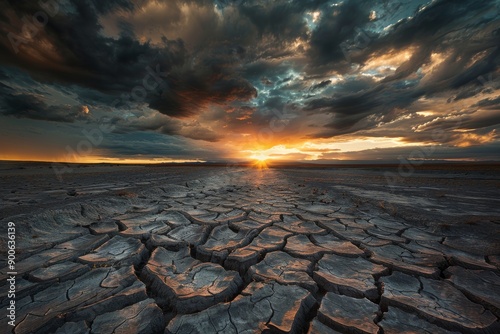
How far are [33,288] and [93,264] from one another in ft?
1.22

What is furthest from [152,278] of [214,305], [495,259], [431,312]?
[495,259]

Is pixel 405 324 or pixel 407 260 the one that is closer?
pixel 405 324

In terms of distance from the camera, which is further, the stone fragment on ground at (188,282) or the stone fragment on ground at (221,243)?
the stone fragment on ground at (221,243)

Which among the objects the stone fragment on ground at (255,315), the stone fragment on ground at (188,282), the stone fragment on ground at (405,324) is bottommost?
the stone fragment on ground at (188,282)

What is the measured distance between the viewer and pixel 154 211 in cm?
353

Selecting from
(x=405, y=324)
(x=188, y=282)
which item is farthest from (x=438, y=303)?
(x=188, y=282)

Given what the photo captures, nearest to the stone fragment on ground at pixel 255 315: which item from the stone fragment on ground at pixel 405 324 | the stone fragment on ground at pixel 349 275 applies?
the stone fragment on ground at pixel 349 275

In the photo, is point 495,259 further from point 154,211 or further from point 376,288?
point 154,211

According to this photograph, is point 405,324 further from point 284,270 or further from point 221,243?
point 221,243

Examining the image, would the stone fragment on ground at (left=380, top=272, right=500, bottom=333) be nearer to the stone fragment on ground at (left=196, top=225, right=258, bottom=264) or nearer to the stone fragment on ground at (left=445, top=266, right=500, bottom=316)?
the stone fragment on ground at (left=445, top=266, right=500, bottom=316)

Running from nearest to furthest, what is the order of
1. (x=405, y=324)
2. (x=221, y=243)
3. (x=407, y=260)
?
(x=405, y=324) → (x=407, y=260) → (x=221, y=243)

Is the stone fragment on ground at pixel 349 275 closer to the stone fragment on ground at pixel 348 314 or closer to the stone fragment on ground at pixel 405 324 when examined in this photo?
the stone fragment on ground at pixel 348 314


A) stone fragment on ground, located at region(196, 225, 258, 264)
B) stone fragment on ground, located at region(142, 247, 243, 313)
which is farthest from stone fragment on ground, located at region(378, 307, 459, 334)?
stone fragment on ground, located at region(196, 225, 258, 264)

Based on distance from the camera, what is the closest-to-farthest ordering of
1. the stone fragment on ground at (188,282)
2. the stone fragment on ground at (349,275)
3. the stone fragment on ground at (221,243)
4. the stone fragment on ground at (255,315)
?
1. the stone fragment on ground at (255,315)
2. the stone fragment on ground at (188,282)
3. the stone fragment on ground at (349,275)
4. the stone fragment on ground at (221,243)
